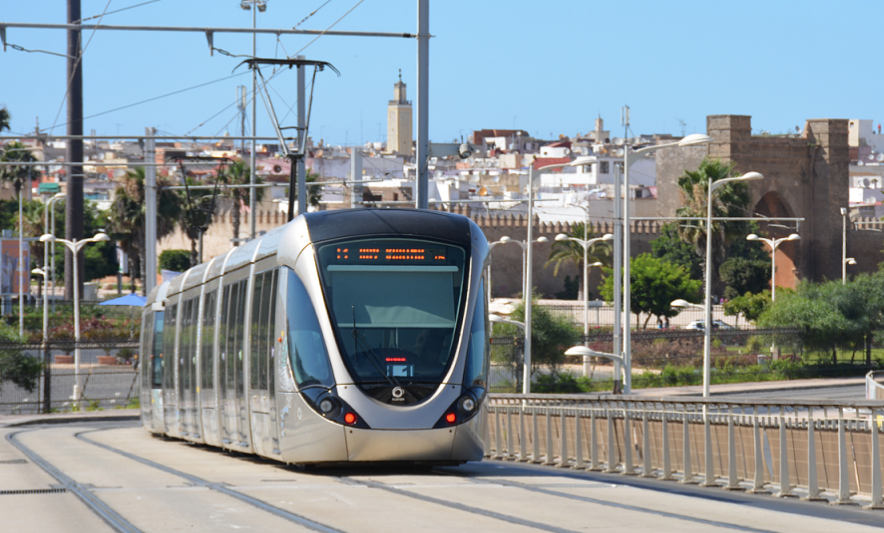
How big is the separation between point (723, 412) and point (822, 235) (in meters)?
85.4

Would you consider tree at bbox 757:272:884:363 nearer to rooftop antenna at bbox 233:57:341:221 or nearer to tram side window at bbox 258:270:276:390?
rooftop antenna at bbox 233:57:341:221

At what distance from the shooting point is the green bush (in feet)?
307

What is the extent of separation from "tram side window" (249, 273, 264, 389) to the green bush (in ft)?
273

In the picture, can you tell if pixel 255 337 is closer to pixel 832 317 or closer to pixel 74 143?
pixel 74 143

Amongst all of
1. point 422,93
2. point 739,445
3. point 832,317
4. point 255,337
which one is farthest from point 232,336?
point 832,317

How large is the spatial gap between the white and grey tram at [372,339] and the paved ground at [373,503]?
412 mm

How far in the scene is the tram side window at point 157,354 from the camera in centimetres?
1944

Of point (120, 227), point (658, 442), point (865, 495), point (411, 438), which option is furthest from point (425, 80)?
point (120, 227)

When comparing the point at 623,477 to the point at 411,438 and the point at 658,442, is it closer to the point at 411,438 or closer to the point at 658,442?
the point at 658,442

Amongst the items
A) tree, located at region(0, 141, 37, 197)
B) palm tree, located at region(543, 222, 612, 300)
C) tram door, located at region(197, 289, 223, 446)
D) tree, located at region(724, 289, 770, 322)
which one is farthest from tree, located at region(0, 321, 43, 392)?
tree, located at region(0, 141, 37, 197)

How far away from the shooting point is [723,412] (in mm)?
12797

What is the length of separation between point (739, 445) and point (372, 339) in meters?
4.11

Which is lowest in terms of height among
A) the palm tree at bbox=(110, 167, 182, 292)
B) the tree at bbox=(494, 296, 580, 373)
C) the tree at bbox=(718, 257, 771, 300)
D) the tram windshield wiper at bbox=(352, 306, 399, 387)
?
the tree at bbox=(494, 296, 580, 373)

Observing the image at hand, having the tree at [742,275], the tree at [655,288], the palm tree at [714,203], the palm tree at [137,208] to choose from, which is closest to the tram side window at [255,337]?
the palm tree at [137,208]
